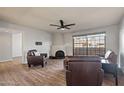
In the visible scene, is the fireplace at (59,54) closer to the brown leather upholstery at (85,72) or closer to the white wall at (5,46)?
the white wall at (5,46)

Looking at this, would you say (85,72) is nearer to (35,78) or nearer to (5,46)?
(35,78)

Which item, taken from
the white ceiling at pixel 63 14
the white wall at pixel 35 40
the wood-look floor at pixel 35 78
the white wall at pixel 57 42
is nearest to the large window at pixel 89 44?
the white wall at pixel 57 42

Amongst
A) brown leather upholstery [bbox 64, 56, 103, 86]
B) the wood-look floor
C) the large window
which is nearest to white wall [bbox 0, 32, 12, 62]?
the wood-look floor

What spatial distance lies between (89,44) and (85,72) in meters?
6.61

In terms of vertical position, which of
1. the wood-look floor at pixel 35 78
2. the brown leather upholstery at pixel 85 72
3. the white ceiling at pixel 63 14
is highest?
the white ceiling at pixel 63 14

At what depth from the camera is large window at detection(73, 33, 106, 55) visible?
8539mm

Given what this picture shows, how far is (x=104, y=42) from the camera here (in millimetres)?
8203

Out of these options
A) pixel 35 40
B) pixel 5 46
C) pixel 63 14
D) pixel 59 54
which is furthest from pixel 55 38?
pixel 63 14

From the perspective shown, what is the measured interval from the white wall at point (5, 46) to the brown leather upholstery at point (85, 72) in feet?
22.9

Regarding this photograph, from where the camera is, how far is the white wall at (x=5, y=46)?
8.73m

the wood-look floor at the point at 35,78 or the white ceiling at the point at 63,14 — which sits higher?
the white ceiling at the point at 63,14

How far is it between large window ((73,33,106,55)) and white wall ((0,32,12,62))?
15.9ft

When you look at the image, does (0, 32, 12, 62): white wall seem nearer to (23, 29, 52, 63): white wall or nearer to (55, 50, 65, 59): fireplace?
(23, 29, 52, 63): white wall

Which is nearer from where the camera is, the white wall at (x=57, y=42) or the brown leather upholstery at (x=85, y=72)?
the brown leather upholstery at (x=85, y=72)
